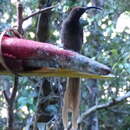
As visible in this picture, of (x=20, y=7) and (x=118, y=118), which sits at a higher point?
(x=20, y=7)

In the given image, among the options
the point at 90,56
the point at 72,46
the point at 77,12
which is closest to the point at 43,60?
the point at 77,12

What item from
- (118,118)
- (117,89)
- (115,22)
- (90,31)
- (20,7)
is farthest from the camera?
(118,118)

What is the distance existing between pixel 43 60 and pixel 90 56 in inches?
79.8

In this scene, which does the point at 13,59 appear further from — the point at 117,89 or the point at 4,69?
the point at 117,89

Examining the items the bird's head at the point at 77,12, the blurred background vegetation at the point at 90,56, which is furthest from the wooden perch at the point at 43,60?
the blurred background vegetation at the point at 90,56

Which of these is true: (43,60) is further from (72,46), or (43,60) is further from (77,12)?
(72,46)

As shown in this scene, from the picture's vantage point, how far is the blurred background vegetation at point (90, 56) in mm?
2004

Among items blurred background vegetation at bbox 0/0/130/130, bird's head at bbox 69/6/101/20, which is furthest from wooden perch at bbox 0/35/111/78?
blurred background vegetation at bbox 0/0/130/130

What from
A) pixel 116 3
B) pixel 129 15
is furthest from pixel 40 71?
pixel 116 3

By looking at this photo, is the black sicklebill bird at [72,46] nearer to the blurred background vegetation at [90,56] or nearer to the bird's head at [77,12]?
the bird's head at [77,12]

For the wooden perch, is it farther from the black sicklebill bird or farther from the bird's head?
the bird's head

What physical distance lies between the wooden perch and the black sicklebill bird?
15.7 inches

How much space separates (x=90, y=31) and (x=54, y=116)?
3.02 ft

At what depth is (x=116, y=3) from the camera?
8.17 feet
